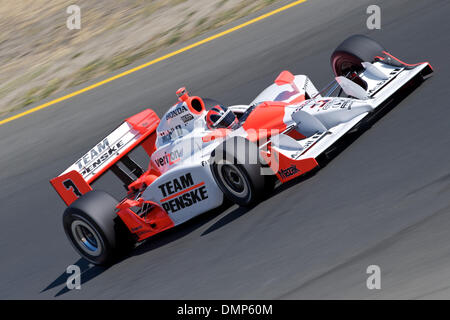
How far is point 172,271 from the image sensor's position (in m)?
5.81

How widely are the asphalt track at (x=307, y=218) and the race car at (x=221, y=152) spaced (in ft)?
0.72

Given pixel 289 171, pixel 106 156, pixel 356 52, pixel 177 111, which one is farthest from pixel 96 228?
pixel 356 52

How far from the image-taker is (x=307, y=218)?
18.1 feet

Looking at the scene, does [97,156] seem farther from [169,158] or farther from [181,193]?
[181,193]

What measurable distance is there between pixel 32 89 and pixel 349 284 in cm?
1002

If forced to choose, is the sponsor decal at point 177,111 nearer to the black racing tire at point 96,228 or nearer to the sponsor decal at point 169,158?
the sponsor decal at point 169,158

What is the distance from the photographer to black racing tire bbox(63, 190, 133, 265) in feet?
20.4

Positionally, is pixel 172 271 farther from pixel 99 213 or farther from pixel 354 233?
pixel 354 233

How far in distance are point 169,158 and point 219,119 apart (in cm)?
62

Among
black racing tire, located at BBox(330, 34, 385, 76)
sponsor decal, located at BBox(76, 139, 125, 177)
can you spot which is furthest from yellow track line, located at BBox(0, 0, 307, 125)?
sponsor decal, located at BBox(76, 139, 125, 177)

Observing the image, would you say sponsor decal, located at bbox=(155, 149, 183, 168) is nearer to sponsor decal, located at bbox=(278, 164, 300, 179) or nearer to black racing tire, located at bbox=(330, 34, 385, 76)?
sponsor decal, located at bbox=(278, 164, 300, 179)

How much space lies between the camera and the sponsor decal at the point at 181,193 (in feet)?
20.3

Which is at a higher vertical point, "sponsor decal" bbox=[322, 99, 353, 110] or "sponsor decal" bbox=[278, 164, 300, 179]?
"sponsor decal" bbox=[322, 99, 353, 110]
